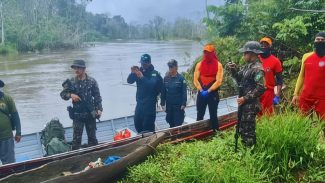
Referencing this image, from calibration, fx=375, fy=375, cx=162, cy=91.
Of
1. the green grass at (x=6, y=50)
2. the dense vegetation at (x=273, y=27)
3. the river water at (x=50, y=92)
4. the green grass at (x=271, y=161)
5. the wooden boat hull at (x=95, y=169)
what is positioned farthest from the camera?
the green grass at (x=6, y=50)

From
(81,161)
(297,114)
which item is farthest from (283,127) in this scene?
(81,161)

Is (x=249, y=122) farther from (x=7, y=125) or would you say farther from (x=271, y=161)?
(x=7, y=125)

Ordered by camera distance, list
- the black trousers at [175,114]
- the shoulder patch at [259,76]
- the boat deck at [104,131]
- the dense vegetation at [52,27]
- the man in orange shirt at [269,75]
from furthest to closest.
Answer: the dense vegetation at [52,27], the boat deck at [104,131], the black trousers at [175,114], the man in orange shirt at [269,75], the shoulder patch at [259,76]

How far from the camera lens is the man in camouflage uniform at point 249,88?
3604mm

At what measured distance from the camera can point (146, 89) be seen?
5.47 m

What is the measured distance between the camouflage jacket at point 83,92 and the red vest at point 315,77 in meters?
2.78

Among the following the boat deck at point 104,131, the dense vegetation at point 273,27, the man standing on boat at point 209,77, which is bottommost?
the boat deck at point 104,131

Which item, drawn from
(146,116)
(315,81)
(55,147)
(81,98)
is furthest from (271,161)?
(55,147)

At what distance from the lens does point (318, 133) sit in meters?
3.63

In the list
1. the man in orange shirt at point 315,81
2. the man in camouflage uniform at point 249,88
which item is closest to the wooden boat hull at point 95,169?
the man in camouflage uniform at point 249,88

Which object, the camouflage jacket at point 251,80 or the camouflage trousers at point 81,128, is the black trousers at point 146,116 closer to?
the camouflage trousers at point 81,128

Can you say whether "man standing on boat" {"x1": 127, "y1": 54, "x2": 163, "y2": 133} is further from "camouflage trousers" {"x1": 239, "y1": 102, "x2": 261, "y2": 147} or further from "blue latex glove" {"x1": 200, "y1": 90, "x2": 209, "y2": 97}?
"camouflage trousers" {"x1": 239, "y1": 102, "x2": 261, "y2": 147}

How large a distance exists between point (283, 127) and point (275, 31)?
21.1ft

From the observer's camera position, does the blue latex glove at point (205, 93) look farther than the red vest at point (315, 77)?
Yes
